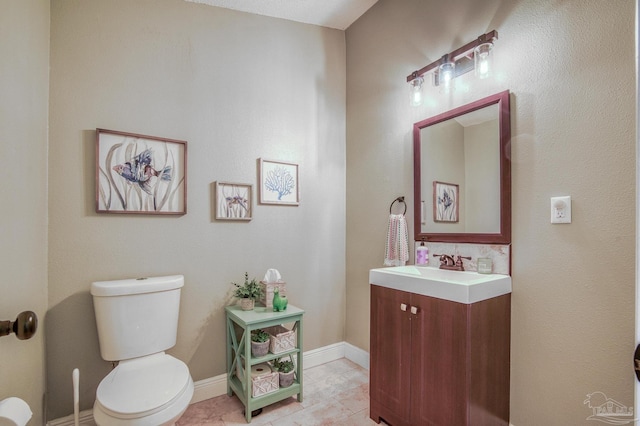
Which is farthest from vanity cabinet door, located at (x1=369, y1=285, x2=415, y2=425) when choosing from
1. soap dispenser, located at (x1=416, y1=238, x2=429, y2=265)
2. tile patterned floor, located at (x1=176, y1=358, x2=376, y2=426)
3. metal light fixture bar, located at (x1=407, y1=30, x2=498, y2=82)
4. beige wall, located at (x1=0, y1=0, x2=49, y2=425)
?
beige wall, located at (x1=0, y1=0, x2=49, y2=425)

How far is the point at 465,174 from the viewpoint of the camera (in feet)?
6.25

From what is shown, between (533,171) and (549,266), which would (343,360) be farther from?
(533,171)

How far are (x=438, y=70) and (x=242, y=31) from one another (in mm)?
1428

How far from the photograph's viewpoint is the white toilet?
133cm

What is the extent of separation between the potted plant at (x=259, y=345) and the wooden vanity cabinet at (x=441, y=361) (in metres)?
0.70

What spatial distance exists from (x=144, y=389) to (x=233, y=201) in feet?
3.96

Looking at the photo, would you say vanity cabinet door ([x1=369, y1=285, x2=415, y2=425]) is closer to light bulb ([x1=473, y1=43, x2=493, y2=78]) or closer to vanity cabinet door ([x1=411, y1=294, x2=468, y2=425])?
vanity cabinet door ([x1=411, y1=294, x2=468, y2=425])

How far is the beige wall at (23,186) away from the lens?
1.17 metres

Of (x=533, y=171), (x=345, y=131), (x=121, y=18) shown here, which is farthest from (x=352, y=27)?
(x=533, y=171)

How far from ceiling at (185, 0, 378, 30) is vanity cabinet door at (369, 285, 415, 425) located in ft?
6.92

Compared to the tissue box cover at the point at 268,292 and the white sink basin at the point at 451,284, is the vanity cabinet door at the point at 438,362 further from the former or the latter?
the tissue box cover at the point at 268,292

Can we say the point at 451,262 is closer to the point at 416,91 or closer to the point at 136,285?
the point at 416,91

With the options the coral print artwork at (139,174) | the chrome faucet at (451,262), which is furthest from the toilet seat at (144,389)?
the chrome faucet at (451,262)

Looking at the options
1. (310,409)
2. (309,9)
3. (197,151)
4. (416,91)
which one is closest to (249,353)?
(310,409)
